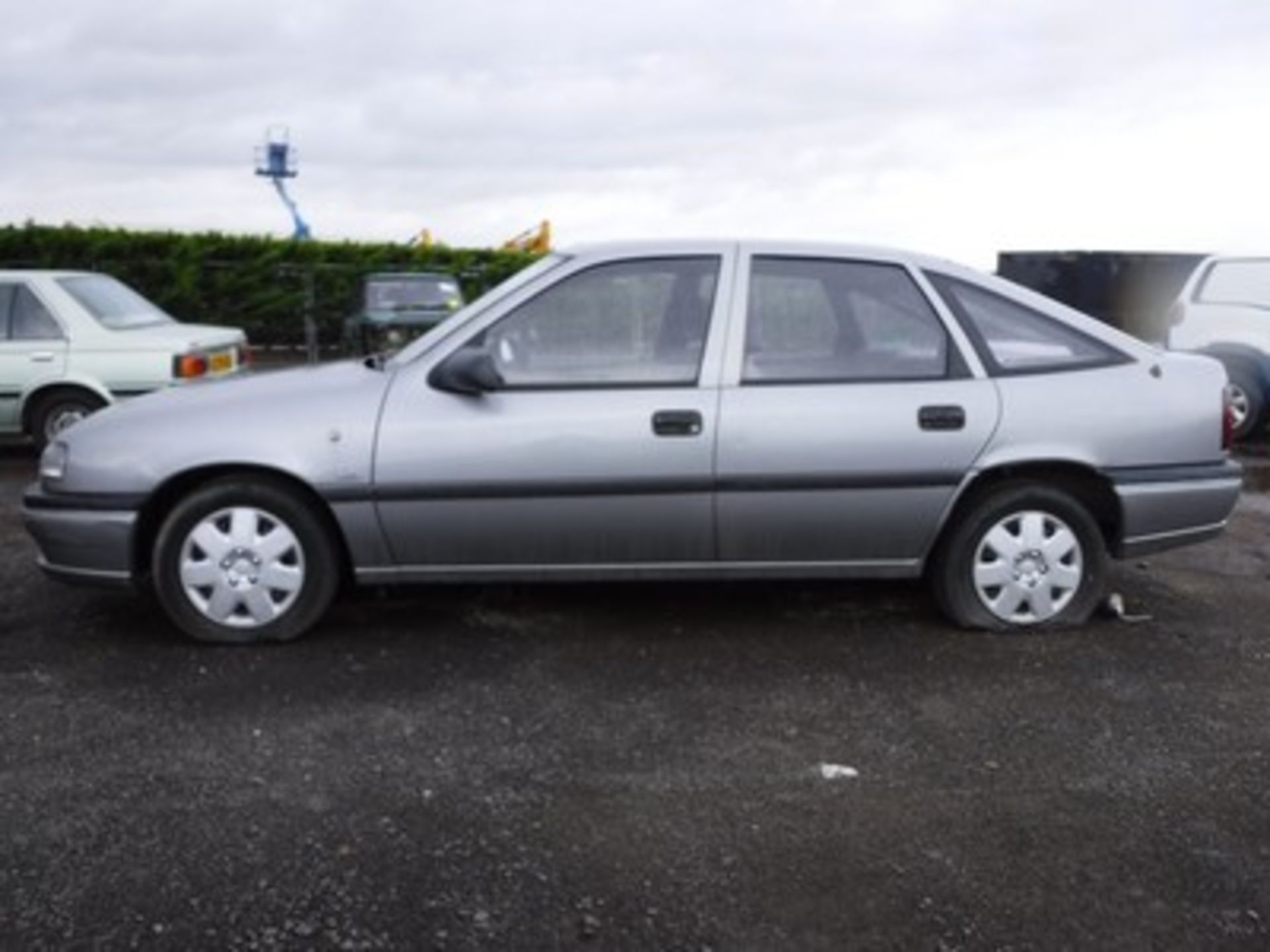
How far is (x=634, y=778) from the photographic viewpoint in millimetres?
3367

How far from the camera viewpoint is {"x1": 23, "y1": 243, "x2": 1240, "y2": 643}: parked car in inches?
169

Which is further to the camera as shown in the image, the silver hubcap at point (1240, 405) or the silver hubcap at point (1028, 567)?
the silver hubcap at point (1240, 405)

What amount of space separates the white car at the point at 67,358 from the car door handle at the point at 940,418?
18.6ft

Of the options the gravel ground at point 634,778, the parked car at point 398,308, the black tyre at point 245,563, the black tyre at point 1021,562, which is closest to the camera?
the gravel ground at point 634,778

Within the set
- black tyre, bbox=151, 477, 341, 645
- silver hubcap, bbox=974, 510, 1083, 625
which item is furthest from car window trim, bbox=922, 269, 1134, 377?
black tyre, bbox=151, 477, 341, 645

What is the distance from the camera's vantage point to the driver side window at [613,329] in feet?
14.3

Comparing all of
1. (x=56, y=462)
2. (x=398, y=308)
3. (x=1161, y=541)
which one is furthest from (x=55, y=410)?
(x=1161, y=541)

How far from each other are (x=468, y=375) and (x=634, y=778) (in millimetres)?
1582

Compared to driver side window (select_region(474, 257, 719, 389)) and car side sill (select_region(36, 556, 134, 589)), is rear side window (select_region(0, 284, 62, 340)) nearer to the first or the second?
car side sill (select_region(36, 556, 134, 589))

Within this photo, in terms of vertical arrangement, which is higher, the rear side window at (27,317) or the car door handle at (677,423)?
the rear side window at (27,317)

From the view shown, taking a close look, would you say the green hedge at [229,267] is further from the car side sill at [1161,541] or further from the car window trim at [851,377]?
the car side sill at [1161,541]

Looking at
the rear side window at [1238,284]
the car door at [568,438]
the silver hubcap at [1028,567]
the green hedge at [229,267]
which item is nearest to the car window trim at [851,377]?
the car door at [568,438]

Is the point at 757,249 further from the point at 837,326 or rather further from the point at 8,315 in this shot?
the point at 8,315

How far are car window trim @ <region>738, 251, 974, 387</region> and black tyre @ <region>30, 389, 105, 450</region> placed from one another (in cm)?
577
